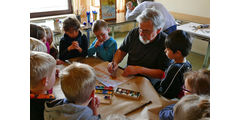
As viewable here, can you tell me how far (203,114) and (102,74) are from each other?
1.05 m

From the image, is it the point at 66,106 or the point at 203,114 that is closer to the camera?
the point at 203,114

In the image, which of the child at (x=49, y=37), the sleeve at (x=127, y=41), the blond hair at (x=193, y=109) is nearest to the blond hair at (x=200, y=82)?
the blond hair at (x=193, y=109)

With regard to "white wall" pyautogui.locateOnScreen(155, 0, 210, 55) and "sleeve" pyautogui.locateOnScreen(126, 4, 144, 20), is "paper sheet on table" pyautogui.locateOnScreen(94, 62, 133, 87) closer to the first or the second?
"sleeve" pyautogui.locateOnScreen(126, 4, 144, 20)

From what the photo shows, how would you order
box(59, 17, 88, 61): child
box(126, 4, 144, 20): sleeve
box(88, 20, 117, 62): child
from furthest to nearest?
box(126, 4, 144, 20): sleeve → box(88, 20, 117, 62): child → box(59, 17, 88, 61): child

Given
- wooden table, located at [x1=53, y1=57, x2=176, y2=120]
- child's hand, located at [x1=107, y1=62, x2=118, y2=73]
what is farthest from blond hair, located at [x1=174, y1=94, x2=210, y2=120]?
child's hand, located at [x1=107, y1=62, x2=118, y2=73]

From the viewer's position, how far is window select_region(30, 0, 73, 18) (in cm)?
399

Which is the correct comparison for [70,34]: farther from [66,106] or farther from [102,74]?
[66,106]

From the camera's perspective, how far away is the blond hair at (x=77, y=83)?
0.95 meters

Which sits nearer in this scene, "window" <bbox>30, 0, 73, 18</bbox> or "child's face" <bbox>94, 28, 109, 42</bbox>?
"child's face" <bbox>94, 28, 109, 42</bbox>

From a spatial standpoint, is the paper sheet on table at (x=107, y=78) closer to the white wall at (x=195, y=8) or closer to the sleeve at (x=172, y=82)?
the sleeve at (x=172, y=82)

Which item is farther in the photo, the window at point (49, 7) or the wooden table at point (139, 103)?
the window at point (49, 7)
